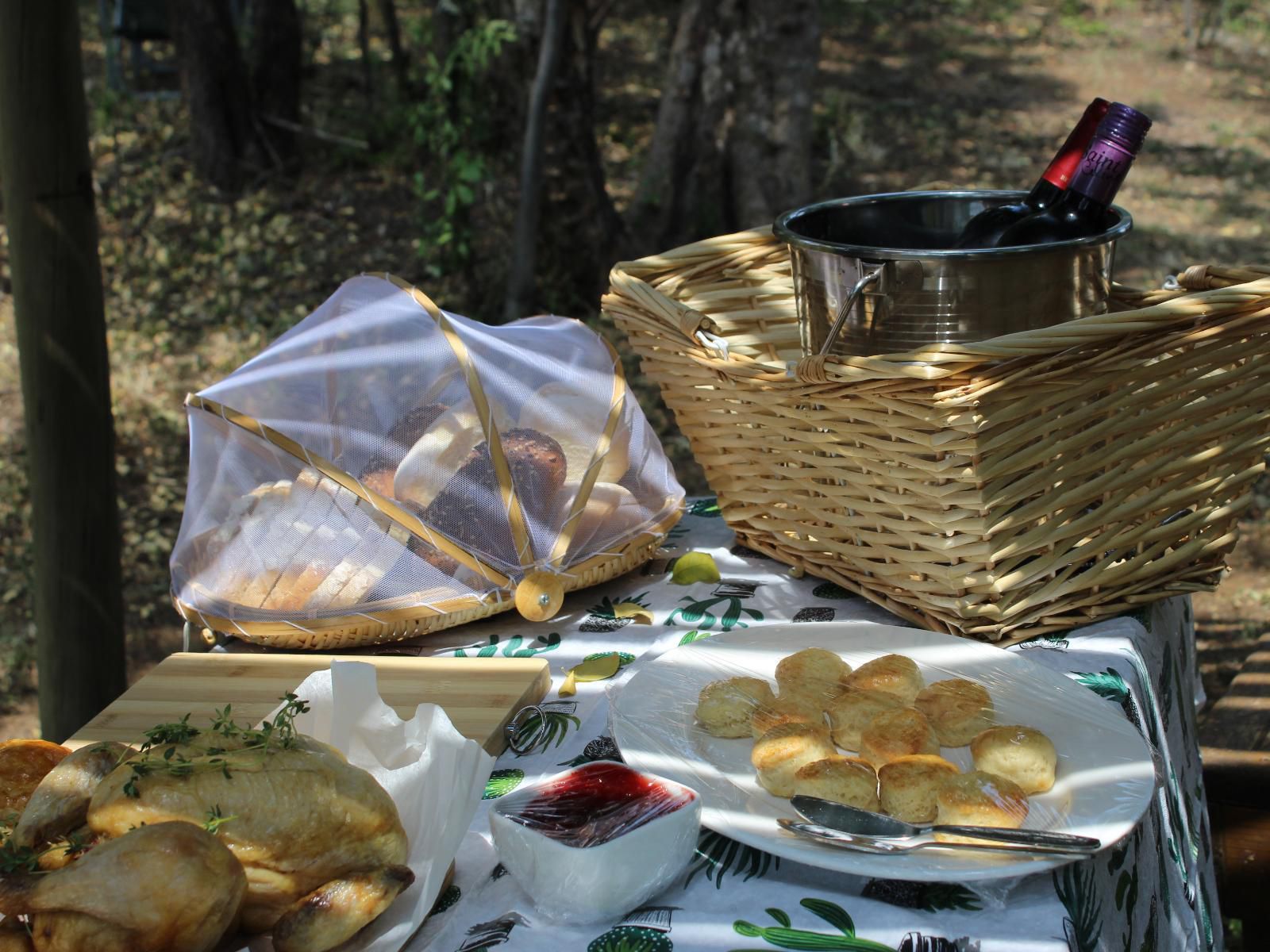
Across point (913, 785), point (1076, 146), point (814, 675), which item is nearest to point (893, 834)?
point (913, 785)

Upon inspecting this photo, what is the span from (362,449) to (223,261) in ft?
15.0

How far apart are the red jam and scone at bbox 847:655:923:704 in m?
0.27

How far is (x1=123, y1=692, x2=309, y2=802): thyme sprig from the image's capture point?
32.3 inches

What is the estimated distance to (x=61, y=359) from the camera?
1.99 m

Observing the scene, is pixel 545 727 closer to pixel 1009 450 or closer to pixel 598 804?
pixel 598 804

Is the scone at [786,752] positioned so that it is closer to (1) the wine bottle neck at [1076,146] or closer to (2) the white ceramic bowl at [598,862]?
(2) the white ceramic bowl at [598,862]

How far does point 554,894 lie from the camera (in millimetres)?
888

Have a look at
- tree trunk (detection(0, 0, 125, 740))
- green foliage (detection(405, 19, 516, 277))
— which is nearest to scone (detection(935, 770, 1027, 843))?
tree trunk (detection(0, 0, 125, 740))

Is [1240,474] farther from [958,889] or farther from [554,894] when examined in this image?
[554,894]

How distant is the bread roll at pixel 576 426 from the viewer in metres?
1.48

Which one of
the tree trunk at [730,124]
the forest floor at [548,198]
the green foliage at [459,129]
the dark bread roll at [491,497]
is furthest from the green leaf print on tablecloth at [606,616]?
the tree trunk at [730,124]

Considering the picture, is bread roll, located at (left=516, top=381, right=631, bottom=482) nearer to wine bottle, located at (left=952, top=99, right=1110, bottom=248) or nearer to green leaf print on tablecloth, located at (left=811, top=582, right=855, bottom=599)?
green leaf print on tablecloth, located at (left=811, top=582, right=855, bottom=599)

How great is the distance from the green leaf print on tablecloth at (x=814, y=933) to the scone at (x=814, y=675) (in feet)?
0.76

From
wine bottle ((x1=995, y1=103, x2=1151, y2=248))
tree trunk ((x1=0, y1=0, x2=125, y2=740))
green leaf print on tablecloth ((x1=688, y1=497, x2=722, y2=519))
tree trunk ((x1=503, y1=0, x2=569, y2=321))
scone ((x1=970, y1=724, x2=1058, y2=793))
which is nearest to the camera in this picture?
scone ((x1=970, y1=724, x2=1058, y2=793))
